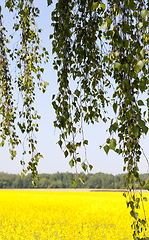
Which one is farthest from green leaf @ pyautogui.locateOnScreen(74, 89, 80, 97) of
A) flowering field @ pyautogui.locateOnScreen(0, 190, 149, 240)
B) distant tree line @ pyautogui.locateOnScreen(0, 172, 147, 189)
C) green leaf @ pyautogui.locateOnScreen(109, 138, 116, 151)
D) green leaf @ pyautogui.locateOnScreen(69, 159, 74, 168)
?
distant tree line @ pyautogui.locateOnScreen(0, 172, 147, 189)

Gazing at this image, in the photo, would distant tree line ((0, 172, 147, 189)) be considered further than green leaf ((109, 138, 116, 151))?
Yes

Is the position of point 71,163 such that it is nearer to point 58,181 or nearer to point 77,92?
point 77,92

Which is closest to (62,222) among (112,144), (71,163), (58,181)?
(71,163)

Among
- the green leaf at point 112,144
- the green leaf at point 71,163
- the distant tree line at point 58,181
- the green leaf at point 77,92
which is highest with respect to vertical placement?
the green leaf at point 77,92

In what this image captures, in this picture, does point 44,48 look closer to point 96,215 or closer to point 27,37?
point 27,37

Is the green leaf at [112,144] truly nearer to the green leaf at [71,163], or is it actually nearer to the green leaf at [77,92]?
the green leaf at [71,163]

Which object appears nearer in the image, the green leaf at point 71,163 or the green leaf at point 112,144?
the green leaf at point 112,144

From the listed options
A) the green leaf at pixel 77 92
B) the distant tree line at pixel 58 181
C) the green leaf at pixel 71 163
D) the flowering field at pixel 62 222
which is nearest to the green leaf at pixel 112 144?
the green leaf at pixel 71 163

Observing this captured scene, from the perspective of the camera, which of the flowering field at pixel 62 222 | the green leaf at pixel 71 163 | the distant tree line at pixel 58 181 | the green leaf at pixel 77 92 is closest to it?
the green leaf at pixel 71 163

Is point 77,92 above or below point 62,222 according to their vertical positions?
above

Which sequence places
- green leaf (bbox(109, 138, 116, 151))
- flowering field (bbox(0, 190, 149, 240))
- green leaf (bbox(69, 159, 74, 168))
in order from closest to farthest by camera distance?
green leaf (bbox(109, 138, 116, 151)) → green leaf (bbox(69, 159, 74, 168)) → flowering field (bbox(0, 190, 149, 240))

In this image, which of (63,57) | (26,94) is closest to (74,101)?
(63,57)

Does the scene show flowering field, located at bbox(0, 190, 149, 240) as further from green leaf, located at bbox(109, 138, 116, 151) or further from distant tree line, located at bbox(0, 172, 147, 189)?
A: distant tree line, located at bbox(0, 172, 147, 189)

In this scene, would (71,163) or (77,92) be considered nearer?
(71,163)
